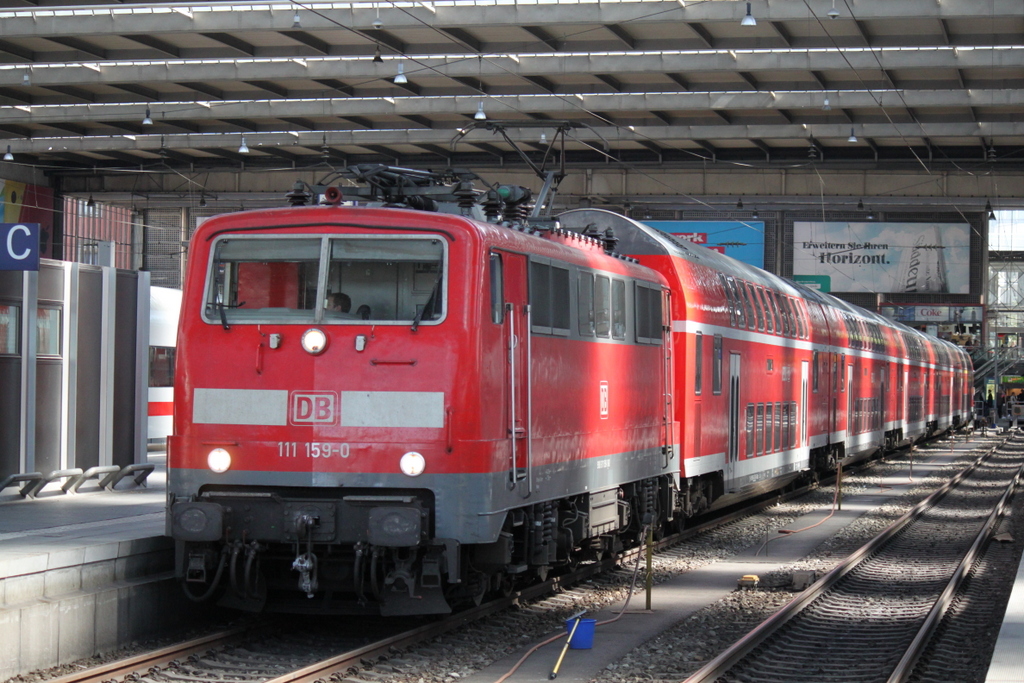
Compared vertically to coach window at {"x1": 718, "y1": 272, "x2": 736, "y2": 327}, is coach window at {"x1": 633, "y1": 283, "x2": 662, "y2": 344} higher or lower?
lower

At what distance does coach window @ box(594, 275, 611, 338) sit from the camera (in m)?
11.8

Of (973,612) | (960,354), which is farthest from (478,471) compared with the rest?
(960,354)

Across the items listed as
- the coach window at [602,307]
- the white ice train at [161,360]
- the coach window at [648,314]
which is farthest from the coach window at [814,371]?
the white ice train at [161,360]

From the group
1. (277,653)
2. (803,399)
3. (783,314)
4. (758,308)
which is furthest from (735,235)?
(277,653)

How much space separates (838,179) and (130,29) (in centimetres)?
2287

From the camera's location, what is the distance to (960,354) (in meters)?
54.6

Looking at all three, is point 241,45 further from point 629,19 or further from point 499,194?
point 499,194

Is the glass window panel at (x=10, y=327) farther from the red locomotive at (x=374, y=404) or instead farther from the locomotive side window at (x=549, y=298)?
the locomotive side window at (x=549, y=298)

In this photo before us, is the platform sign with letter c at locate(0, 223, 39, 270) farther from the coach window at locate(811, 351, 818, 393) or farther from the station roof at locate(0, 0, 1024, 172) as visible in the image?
Result: the coach window at locate(811, 351, 818, 393)

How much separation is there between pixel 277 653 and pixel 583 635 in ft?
7.54

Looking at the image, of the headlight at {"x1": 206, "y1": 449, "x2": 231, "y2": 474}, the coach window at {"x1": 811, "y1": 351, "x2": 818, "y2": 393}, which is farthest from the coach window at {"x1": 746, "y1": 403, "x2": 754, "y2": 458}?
the headlight at {"x1": 206, "y1": 449, "x2": 231, "y2": 474}

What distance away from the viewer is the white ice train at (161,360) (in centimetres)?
2794

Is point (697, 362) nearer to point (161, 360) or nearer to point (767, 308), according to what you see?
Result: point (767, 308)

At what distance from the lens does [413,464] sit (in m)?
9.12
